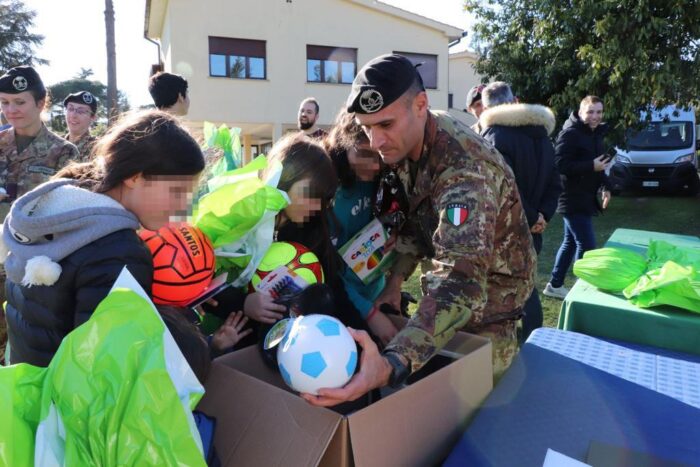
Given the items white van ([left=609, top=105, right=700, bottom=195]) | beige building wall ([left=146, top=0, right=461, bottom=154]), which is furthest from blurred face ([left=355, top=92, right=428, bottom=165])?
beige building wall ([left=146, top=0, right=461, bottom=154])

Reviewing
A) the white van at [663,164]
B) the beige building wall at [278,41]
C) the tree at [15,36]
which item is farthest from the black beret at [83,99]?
the tree at [15,36]

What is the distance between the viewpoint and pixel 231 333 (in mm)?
1724

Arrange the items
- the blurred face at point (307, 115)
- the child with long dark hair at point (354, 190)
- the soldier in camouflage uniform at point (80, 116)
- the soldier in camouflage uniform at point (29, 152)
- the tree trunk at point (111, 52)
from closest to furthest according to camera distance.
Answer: the child with long dark hair at point (354, 190) → the soldier in camouflage uniform at point (29, 152) → the soldier in camouflage uniform at point (80, 116) → the blurred face at point (307, 115) → the tree trunk at point (111, 52)

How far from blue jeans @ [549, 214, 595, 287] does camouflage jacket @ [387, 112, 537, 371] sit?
3.11 metres

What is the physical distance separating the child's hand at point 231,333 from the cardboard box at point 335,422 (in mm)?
326

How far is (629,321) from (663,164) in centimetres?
1223

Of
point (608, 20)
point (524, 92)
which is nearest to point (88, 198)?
point (608, 20)

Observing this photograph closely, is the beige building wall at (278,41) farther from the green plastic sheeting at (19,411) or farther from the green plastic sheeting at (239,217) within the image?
the green plastic sheeting at (19,411)

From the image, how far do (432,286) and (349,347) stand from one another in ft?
1.42

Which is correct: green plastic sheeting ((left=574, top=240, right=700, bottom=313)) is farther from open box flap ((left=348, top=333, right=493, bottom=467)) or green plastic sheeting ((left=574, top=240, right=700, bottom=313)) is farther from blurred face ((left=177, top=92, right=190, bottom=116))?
blurred face ((left=177, top=92, right=190, bottom=116))

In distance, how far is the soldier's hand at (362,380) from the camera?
1.09 metres

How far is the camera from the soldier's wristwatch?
4.17ft

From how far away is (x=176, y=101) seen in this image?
3.46 m

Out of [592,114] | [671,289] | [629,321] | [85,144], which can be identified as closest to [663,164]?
[592,114]
